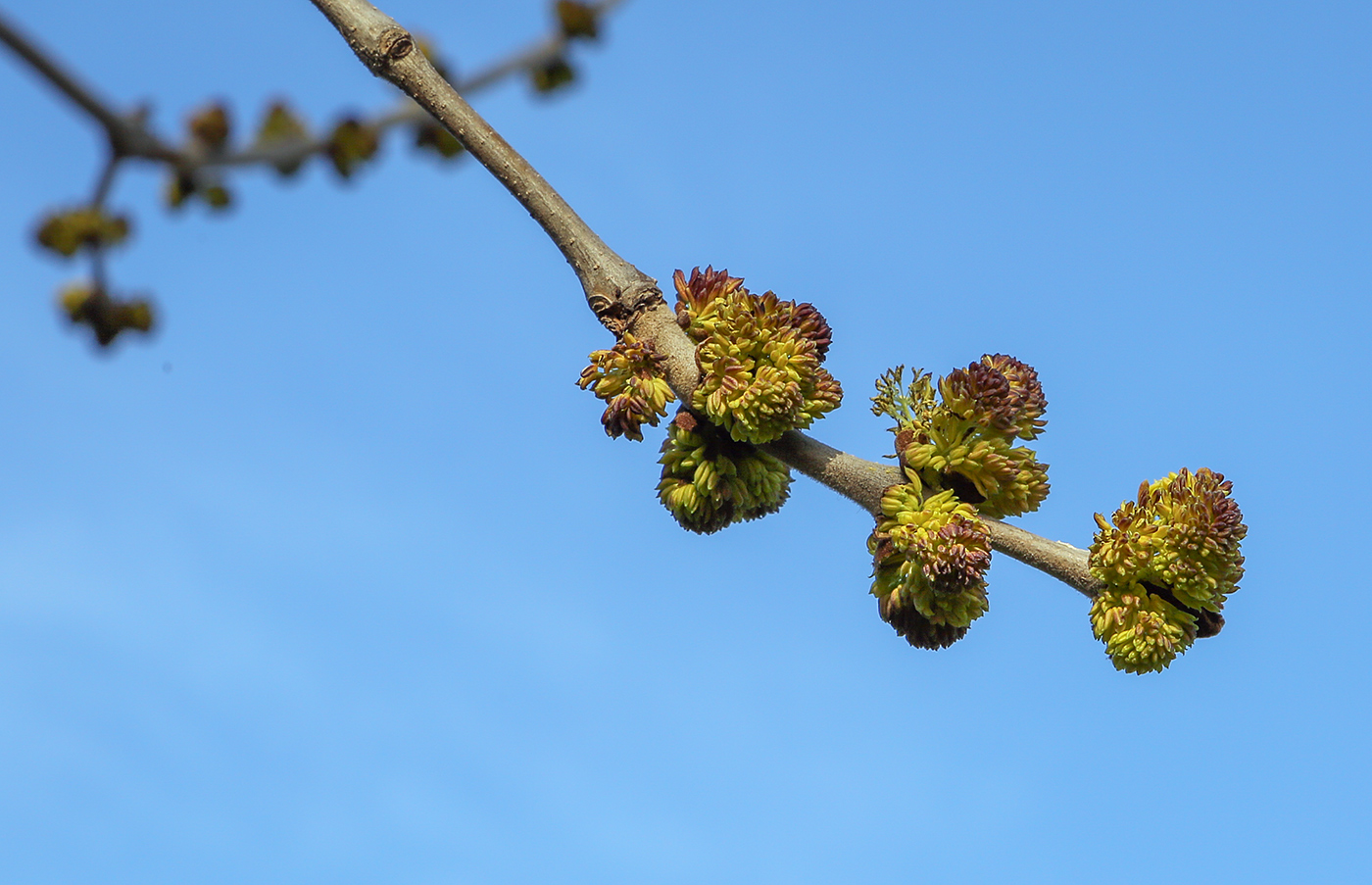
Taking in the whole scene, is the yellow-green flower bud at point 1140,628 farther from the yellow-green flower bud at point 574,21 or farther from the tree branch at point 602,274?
the yellow-green flower bud at point 574,21

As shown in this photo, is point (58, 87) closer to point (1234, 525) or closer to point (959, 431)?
point (959, 431)

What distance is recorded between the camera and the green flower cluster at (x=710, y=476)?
4.12m

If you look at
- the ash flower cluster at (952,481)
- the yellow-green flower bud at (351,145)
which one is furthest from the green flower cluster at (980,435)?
the yellow-green flower bud at (351,145)

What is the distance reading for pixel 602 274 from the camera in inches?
160

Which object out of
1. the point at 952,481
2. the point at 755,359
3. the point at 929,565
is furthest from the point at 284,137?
the point at 952,481

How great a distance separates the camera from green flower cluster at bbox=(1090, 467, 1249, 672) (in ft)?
12.3

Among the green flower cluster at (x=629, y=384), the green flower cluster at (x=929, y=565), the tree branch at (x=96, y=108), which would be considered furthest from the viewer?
the green flower cluster at (x=629, y=384)

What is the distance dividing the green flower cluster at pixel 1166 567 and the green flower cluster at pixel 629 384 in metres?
1.42

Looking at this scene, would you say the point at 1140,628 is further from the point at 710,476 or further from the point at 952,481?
the point at 710,476

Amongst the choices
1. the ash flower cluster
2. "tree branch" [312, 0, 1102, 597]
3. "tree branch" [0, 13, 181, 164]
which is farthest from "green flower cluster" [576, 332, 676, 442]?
"tree branch" [0, 13, 181, 164]

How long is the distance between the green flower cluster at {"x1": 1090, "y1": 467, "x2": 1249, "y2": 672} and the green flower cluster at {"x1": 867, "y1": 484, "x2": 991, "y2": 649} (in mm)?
384

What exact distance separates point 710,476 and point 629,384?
41 cm

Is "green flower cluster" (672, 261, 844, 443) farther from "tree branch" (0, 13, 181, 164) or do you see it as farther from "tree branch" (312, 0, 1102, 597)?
"tree branch" (0, 13, 181, 164)

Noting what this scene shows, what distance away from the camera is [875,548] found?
13.0 feet
